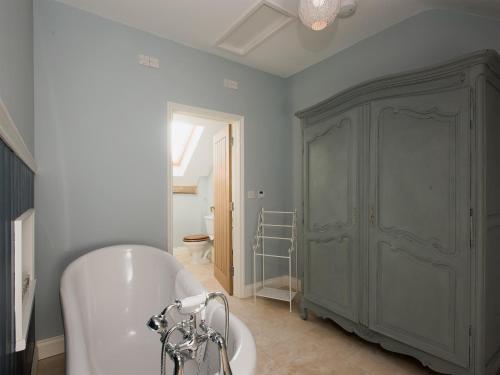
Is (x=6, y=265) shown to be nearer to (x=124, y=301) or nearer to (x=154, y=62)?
(x=124, y=301)

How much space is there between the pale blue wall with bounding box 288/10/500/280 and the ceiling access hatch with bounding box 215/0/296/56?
84 cm

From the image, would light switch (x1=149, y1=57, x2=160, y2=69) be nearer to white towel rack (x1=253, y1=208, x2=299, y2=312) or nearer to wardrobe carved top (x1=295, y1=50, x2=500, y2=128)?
wardrobe carved top (x1=295, y1=50, x2=500, y2=128)

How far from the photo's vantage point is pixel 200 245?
4.26 meters

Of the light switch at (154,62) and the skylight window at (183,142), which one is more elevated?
the light switch at (154,62)

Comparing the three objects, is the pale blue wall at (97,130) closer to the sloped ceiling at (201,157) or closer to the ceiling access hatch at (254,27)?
the ceiling access hatch at (254,27)

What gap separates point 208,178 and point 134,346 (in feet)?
11.5

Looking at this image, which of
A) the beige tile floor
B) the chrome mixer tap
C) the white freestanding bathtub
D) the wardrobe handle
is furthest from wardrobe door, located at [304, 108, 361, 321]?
the chrome mixer tap

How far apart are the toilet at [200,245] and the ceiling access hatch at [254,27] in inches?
109

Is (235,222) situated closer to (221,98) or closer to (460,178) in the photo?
(221,98)

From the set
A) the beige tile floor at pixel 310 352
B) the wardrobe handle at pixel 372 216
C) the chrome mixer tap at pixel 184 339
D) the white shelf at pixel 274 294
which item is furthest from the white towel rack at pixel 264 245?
the chrome mixer tap at pixel 184 339

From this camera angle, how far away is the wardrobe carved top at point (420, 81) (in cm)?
147

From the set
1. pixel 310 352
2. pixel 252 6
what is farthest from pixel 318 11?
pixel 310 352

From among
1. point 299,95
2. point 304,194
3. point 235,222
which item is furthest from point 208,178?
point 304,194

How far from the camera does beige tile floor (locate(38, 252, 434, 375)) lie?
1.80m
